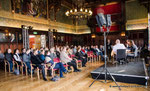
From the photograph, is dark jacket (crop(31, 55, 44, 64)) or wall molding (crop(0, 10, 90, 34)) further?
wall molding (crop(0, 10, 90, 34))

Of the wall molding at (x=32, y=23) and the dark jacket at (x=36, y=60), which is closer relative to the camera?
the dark jacket at (x=36, y=60)

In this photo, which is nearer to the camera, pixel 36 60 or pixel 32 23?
pixel 36 60

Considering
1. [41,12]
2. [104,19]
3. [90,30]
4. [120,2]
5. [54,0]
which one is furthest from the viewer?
[90,30]

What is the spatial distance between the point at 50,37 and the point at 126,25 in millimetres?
8712

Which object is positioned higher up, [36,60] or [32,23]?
[32,23]

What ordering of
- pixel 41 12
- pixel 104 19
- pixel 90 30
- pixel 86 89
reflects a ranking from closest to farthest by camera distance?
1. pixel 86 89
2. pixel 104 19
3. pixel 41 12
4. pixel 90 30

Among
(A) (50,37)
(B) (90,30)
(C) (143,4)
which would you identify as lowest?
(A) (50,37)

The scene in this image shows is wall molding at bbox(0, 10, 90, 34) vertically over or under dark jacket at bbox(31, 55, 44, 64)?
over

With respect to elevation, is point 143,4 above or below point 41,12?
above

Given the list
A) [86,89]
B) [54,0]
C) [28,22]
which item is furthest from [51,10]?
[86,89]

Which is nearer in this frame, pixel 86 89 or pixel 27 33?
pixel 86 89

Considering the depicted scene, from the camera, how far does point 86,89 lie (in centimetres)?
374

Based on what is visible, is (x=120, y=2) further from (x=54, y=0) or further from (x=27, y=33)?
(x=27, y=33)

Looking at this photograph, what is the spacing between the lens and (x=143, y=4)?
1275 centimetres
